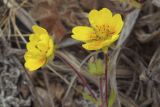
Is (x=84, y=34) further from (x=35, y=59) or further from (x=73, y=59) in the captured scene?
(x=73, y=59)

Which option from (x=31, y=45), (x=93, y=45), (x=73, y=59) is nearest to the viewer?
(x=93, y=45)

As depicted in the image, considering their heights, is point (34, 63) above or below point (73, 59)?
above

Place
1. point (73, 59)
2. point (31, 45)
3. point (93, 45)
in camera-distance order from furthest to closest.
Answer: point (73, 59) < point (31, 45) < point (93, 45)

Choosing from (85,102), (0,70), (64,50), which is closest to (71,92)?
(85,102)

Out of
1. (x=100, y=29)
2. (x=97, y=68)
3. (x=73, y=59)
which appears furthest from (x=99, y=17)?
(x=73, y=59)

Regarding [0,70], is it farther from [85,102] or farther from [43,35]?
[43,35]

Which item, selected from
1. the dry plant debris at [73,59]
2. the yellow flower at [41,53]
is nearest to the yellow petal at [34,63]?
the yellow flower at [41,53]

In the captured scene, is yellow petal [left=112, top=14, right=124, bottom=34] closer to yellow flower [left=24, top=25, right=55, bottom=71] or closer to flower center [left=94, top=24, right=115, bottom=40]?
flower center [left=94, top=24, right=115, bottom=40]

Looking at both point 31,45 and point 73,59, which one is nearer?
point 31,45
